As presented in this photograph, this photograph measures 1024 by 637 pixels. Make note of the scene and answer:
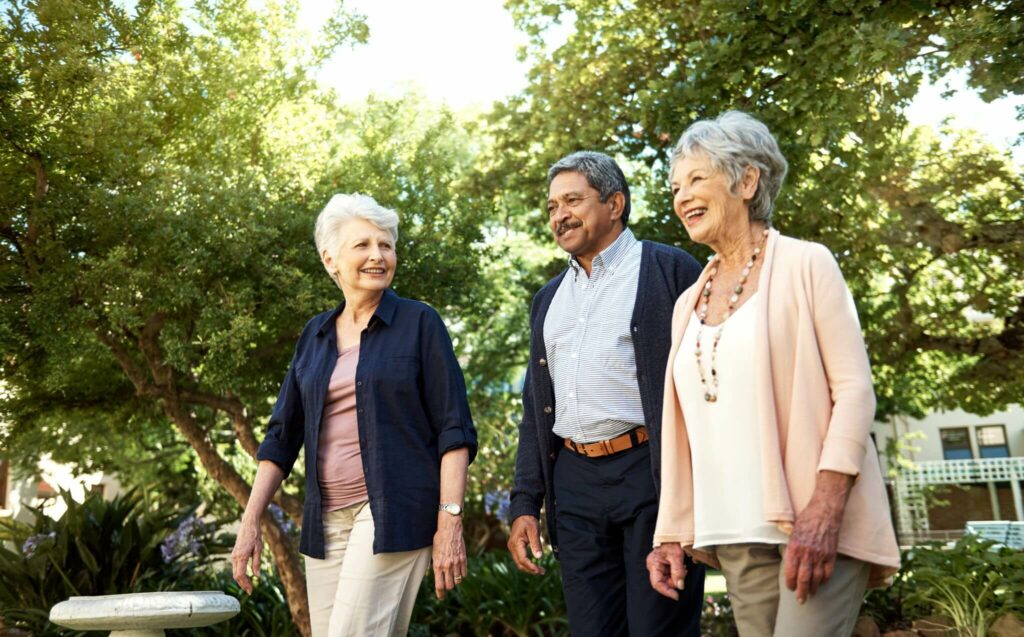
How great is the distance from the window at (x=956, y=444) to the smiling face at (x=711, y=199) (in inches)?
1646

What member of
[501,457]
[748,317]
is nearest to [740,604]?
[748,317]

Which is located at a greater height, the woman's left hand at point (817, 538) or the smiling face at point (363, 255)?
the smiling face at point (363, 255)

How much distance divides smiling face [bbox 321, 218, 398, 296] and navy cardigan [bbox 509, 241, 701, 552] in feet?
2.05

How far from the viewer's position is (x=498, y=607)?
8414mm

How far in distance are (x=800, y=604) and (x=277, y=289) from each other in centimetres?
660

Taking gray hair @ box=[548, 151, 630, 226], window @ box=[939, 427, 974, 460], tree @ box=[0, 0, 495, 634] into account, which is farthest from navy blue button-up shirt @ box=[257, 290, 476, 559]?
window @ box=[939, 427, 974, 460]

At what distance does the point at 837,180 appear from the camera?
405 inches

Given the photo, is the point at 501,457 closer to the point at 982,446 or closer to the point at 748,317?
the point at 748,317

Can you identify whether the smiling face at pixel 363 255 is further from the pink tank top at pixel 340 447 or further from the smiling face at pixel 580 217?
the smiling face at pixel 580 217

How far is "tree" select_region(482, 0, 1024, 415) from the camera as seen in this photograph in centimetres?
758

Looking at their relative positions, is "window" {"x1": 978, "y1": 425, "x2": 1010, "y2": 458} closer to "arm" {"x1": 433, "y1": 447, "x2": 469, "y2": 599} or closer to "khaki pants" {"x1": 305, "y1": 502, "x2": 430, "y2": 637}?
"arm" {"x1": 433, "y1": 447, "x2": 469, "y2": 599}

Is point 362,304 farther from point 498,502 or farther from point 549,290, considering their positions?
point 498,502

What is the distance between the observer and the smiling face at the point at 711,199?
9.13 feet

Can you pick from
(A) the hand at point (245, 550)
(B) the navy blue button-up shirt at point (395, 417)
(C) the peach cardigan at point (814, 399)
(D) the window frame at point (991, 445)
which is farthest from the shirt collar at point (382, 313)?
(D) the window frame at point (991, 445)
